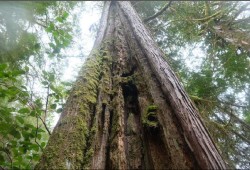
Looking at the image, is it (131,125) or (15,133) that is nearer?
(131,125)

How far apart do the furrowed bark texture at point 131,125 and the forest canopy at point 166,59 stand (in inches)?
22.5

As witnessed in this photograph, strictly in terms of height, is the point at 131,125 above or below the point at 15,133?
below

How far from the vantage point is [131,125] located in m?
1.75

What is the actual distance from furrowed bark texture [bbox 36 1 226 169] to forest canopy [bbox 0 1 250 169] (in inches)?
22.5

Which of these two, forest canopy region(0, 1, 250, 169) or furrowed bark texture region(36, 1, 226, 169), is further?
forest canopy region(0, 1, 250, 169)

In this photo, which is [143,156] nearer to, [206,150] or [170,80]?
[206,150]

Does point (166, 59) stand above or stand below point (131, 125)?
above

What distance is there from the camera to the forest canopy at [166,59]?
2566 mm

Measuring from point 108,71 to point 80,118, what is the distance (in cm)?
92

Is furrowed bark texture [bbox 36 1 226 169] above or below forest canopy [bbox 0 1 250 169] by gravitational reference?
below

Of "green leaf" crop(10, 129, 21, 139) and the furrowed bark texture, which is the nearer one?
the furrowed bark texture

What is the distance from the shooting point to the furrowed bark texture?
1345mm

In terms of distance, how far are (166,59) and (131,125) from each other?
3.88ft

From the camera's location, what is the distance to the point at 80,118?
5.58 feet
